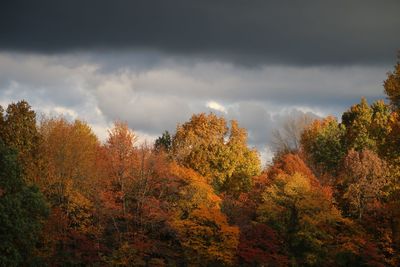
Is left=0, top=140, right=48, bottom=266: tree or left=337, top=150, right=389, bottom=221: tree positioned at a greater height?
left=337, top=150, right=389, bottom=221: tree

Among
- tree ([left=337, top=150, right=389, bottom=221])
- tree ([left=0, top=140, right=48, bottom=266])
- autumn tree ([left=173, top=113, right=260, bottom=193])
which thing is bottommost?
tree ([left=0, top=140, right=48, bottom=266])


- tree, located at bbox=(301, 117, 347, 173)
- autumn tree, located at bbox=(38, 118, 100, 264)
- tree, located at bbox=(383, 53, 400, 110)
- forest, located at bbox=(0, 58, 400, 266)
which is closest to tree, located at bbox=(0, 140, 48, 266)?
forest, located at bbox=(0, 58, 400, 266)

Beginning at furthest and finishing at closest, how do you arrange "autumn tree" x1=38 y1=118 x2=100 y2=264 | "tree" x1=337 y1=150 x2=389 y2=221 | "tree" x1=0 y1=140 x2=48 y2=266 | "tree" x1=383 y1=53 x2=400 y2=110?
1. "tree" x1=337 y1=150 x2=389 y2=221
2. "autumn tree" x1=38 y1=118 x2=100 y2=264
3. "tree" x1=0 y1=140 x2=48 y2=266
4. "tree" x1=383 y1=53 x2=400 y2=110

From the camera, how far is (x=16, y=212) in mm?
44531

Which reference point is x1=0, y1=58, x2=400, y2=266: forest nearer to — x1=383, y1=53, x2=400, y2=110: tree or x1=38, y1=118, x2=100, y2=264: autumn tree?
x1=38, y1=118, x2=100, y2=264: autumn tree

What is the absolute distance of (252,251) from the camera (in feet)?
176

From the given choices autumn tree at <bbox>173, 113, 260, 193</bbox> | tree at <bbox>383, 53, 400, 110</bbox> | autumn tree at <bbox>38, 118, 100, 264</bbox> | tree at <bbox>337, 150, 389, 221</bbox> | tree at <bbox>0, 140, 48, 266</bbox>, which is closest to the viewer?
tree at <bbox>383, 53, 400, 110</bbox>

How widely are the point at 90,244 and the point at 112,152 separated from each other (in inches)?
326

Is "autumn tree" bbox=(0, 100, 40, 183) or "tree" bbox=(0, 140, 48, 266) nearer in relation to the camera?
"tree" bbox=(0, 140, 48, 266)

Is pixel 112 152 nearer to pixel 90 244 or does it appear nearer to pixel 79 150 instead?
pixel 79 150

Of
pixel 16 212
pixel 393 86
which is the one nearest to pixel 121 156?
pixel 16 212

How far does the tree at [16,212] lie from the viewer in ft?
144

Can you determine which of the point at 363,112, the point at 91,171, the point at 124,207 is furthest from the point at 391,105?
the point at 363,112

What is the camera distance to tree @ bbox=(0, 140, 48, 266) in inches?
1732
